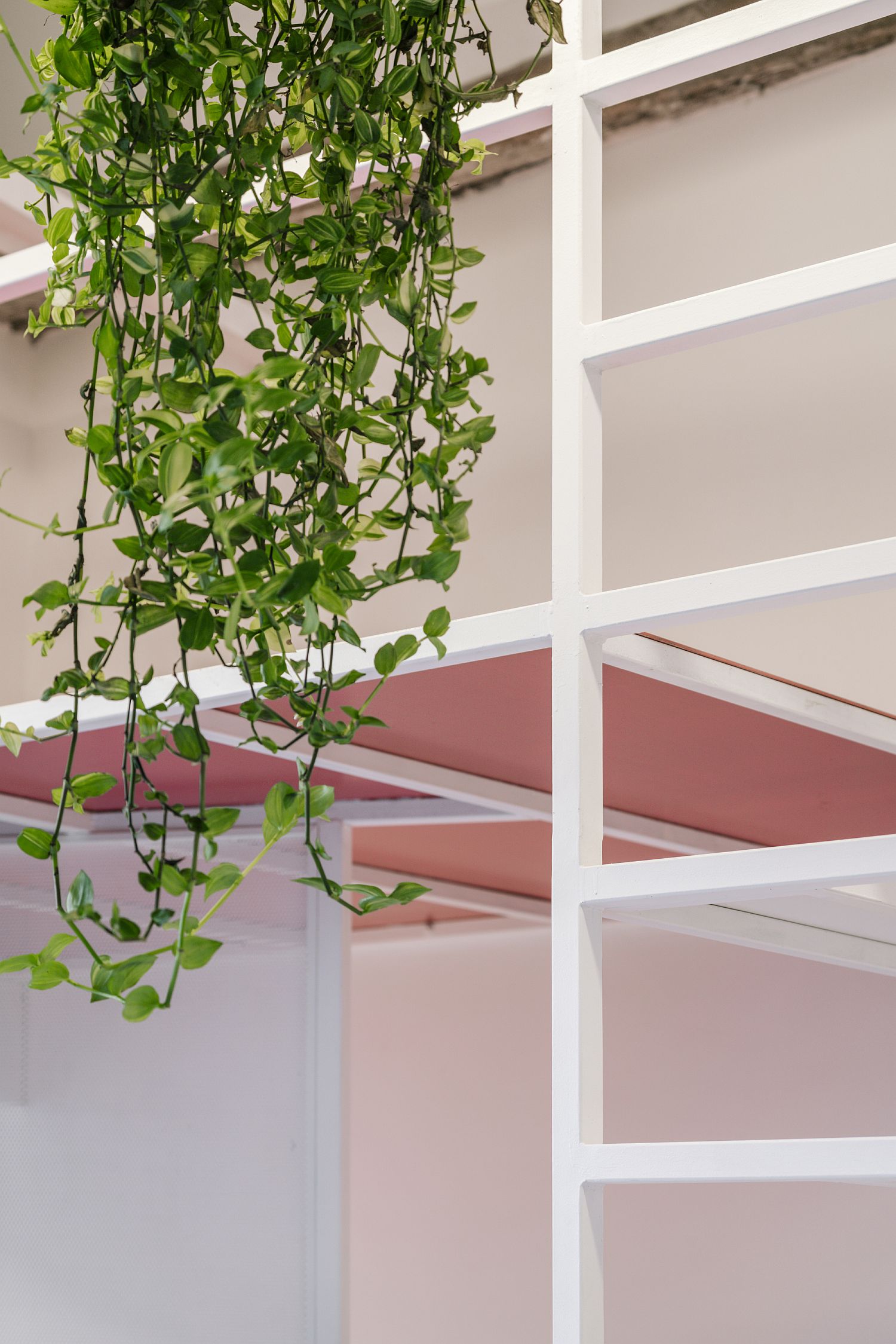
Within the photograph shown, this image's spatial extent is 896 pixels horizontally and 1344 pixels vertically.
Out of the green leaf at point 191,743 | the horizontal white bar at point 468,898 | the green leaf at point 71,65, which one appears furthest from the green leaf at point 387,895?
the horizontal white bar at point 468,898

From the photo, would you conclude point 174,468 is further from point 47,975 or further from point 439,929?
point 439,929

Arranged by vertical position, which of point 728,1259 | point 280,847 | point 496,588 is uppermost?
point 496,588

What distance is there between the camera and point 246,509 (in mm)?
602

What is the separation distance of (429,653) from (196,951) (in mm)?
464

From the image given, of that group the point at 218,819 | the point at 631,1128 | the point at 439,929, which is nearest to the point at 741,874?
the point at 218,819

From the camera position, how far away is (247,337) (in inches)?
31.6

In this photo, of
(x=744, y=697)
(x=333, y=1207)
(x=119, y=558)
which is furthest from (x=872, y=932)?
(x=119, y=558)

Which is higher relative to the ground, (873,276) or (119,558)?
(119,558)

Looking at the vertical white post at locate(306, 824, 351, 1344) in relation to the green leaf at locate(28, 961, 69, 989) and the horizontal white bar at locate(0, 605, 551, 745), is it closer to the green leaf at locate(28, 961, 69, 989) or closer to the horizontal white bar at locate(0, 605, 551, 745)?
the horizontal white bar at locate(0, 605, 551, 745)

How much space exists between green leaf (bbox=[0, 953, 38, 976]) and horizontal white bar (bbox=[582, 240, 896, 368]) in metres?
0.59

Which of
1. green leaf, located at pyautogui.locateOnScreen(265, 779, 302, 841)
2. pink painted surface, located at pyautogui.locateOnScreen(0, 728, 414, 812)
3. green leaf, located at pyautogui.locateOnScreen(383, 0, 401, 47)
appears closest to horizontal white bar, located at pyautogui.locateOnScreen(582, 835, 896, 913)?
green leaf, located at pyautogui.locateOnScreen(265, 779, 302, 841)

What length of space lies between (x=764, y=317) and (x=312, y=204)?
248 cm

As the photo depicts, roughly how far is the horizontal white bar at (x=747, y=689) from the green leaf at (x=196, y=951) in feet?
1.54

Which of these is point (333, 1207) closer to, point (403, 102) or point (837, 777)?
point (837, 777)
